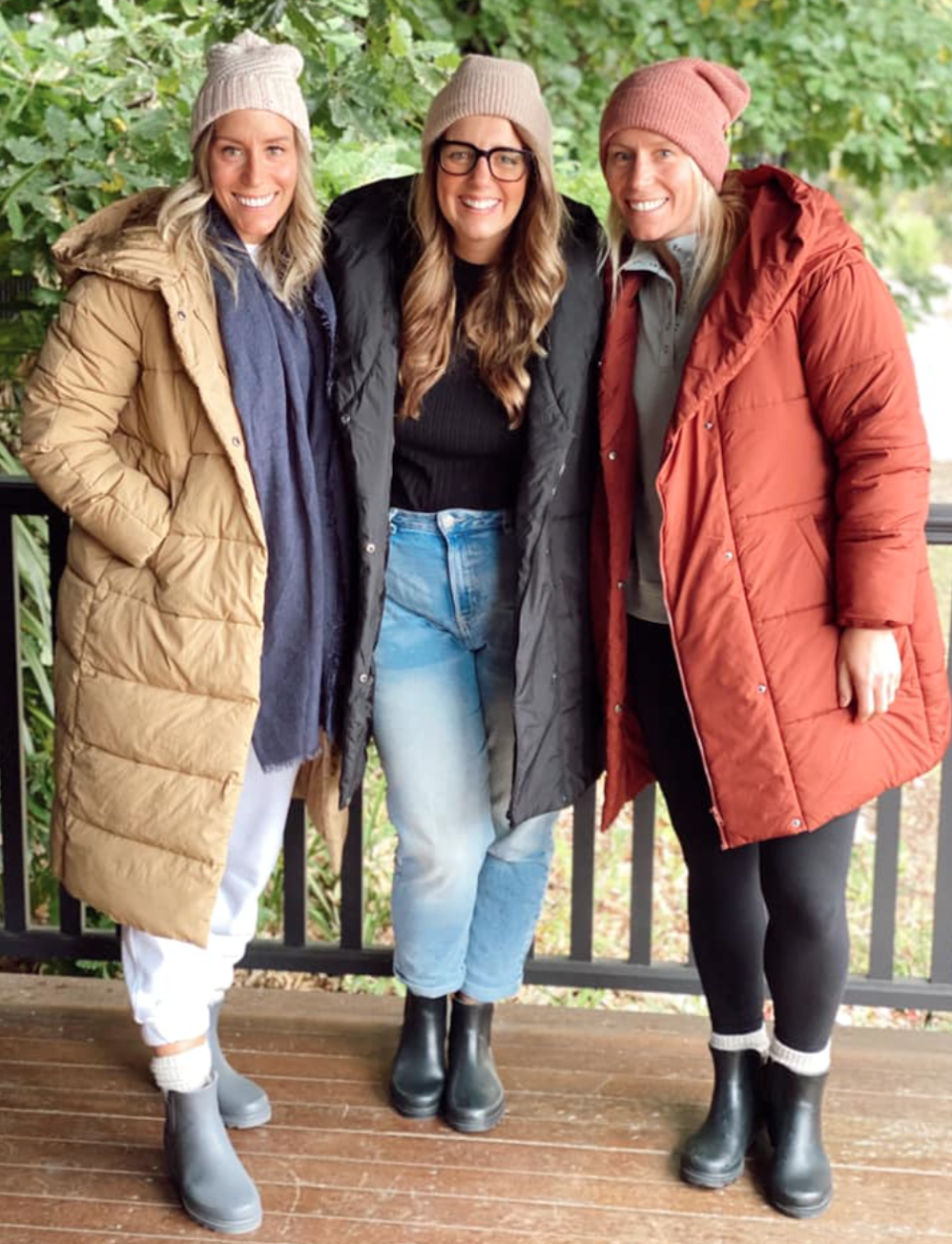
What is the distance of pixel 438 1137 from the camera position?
249cm

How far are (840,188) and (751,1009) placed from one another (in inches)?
338

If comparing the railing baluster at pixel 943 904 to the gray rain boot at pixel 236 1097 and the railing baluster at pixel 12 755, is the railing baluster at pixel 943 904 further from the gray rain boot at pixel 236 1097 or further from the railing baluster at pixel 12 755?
the railing baluster at pixel 12 755

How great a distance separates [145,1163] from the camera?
7.88ft

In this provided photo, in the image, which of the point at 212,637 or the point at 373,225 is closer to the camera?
the point at 212,637

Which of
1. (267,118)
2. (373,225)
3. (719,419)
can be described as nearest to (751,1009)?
(719,419)

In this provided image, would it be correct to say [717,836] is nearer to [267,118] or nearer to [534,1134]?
[534,1134]

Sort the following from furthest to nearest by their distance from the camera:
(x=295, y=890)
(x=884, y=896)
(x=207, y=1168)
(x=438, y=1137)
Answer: (x=295, y=890) < (x=884, y=896) < (x=438, y=1137) < (x=207, y=1168)

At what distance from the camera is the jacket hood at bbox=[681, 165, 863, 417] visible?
6.64 ft

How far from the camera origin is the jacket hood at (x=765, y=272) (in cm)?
203

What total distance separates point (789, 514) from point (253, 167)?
0.92 metres

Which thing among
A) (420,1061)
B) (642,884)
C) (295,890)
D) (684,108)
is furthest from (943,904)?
(684,108)

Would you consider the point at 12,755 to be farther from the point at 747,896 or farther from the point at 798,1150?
the point at 798,1150

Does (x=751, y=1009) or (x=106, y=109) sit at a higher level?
(x=106, y=109)

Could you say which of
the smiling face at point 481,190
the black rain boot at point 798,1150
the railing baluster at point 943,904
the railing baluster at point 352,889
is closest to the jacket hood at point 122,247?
the smiling face at point 481,190
